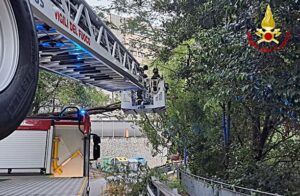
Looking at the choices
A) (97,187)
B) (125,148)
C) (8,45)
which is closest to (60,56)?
(8,45)

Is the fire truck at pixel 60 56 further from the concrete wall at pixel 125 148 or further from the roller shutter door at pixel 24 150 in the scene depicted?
the concrete wall at pixel 125 148

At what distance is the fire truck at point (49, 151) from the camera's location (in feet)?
21.2

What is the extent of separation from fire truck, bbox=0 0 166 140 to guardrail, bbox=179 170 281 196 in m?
1.95

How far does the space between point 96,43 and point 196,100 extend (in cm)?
619

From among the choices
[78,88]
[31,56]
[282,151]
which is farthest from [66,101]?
[31,56]

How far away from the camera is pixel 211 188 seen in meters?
7.31

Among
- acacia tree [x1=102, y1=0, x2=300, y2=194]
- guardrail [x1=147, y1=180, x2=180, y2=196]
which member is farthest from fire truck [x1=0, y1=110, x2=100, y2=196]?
acacia tree [x1=102, y1=0, x2=300, y2=194]

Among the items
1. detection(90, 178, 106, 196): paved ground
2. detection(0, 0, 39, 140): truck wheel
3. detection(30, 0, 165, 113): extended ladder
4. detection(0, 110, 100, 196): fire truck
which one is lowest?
detection(90, 178, 106, 196): paved ground

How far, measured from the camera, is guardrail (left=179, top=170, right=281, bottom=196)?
608 centimetres

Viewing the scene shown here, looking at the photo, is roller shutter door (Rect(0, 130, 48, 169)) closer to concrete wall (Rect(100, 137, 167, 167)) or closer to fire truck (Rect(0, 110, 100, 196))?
fire truck (Rect(0, 110, 100, 196))

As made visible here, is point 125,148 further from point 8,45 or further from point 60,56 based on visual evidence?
point 8,45

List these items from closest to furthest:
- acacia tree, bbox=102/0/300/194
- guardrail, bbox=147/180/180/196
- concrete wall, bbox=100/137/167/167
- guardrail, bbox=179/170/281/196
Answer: acacia tree, bbox=102/0/300/194 → guardrail, bbox=147/180/180/196 → guardrail, bbox=179/170/281/196 → concrete wall, bbox=100/137/167/167

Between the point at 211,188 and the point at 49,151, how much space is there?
117 inches

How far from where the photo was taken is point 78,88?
15352 mm
